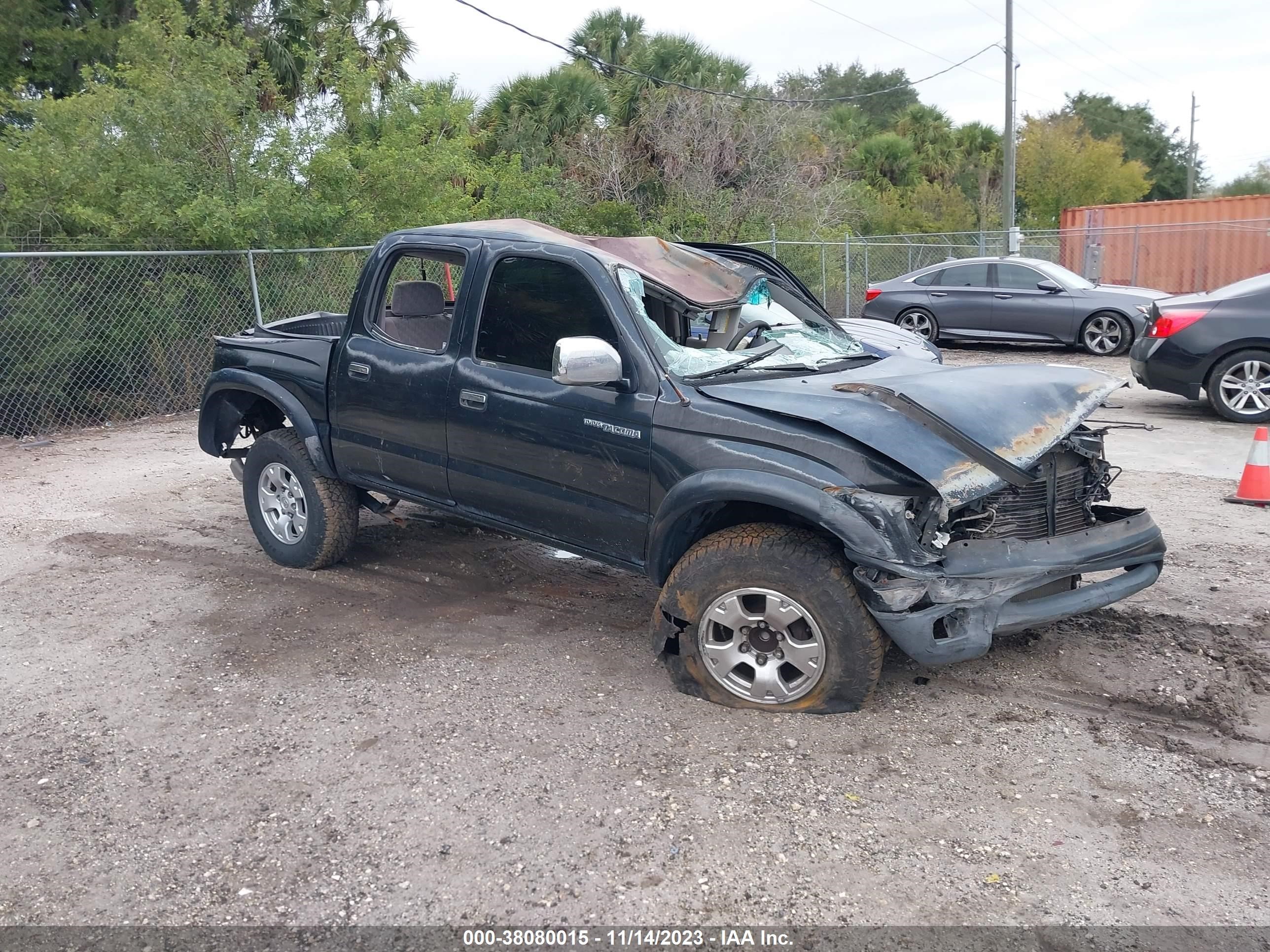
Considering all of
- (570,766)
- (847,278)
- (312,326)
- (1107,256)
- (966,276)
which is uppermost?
(1107,256)

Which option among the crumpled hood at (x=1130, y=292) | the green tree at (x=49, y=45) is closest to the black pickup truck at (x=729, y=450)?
the crumpled hood at (x=1130, y=292)

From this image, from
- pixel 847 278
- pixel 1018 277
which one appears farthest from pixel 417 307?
pixel 847 278

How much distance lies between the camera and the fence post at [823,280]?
62.0 feet

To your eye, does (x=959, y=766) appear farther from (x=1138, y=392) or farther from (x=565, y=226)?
(x=565, y=226)

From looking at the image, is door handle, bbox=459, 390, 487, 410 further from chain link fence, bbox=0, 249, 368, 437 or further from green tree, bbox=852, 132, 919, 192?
green tree, bbox=852, 132, 919, 192

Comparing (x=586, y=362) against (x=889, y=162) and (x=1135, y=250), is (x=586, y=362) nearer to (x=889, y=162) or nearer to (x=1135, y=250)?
(x=1135, y=250)

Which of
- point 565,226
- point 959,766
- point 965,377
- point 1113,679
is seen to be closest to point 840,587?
point 959,766

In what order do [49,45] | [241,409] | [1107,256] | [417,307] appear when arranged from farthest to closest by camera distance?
[1107,256] → [49,45] → [241,409] → [417,307]

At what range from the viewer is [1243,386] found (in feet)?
32.5

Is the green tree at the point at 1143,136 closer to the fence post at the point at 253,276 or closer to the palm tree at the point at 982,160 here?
the palm tree at the point at 982,160

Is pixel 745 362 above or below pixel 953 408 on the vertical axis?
above

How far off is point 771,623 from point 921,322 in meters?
13.2

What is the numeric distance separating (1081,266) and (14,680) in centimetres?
2345

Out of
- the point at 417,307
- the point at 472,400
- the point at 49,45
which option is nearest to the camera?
the point at 472,400
